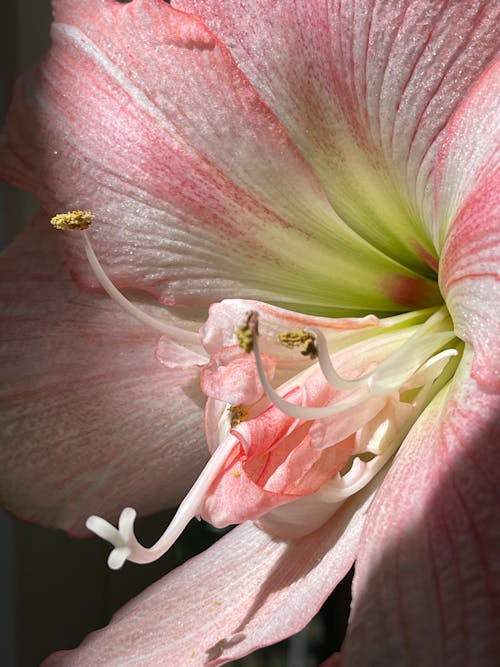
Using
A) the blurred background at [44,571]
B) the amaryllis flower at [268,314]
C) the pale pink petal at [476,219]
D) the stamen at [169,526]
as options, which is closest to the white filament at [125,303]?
the amaryllis flower at [268,314]

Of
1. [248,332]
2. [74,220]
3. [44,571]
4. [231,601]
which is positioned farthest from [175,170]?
[44,571]

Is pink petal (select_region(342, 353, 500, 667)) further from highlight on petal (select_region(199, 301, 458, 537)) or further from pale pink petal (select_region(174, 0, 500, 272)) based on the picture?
pale pink petal (select_region(174, 0, 500, 272))

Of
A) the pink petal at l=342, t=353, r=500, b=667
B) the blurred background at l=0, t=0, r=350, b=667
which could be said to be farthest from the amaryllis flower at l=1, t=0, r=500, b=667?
the blurred background at l=0, t=0, r=350, b=667

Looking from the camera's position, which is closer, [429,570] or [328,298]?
[429,570]

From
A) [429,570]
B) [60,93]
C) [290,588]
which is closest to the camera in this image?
[429,570]

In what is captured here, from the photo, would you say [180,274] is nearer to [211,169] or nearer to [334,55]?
[211,169]

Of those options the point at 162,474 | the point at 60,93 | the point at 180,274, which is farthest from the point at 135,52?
the point at 162,474
